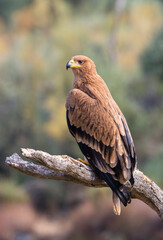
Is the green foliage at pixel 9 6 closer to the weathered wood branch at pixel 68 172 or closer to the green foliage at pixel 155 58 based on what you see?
the green foliage at pixel 155 58

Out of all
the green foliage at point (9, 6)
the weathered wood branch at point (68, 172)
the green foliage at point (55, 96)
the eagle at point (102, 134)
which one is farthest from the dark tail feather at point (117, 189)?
the green foliage at point (9, 6)

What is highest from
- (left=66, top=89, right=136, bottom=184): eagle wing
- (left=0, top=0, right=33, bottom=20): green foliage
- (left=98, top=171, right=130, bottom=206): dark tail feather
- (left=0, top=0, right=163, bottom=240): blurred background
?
(left=0, top=0, right=33, bottom=20): green foliage

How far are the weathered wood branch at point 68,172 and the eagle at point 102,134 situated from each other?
0.24m

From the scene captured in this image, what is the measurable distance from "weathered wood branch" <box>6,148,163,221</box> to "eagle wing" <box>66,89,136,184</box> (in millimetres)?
297

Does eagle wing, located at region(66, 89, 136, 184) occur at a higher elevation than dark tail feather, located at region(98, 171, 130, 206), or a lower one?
higher

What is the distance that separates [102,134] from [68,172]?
1093 millimetres

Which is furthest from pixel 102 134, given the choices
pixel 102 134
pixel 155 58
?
pixel 155 58

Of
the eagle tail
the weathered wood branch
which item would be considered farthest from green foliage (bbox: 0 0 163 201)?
the eagle tail

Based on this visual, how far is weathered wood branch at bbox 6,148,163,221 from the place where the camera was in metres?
7.35

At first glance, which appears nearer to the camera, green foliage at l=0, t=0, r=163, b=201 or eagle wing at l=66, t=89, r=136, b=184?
eagle wing at l=66, t=89, r=136, b=184

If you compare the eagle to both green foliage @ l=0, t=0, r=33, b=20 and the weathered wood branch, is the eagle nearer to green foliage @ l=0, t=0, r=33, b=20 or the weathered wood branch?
the weathered wood branch

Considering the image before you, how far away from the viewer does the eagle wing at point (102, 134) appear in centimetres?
795

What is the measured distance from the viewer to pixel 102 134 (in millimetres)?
8398

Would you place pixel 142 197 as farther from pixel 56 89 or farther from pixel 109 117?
pixel 56 89
